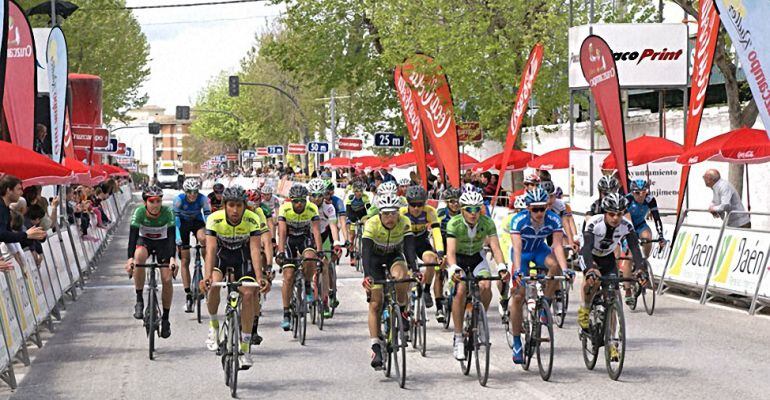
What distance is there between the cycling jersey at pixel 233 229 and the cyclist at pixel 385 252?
3.71ft

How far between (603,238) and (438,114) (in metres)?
17.3

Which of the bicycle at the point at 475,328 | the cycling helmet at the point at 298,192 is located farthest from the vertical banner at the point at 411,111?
the bicycle at the point at 475,328

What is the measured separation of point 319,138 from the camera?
84125 millimetres

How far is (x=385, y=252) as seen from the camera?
12.1 m

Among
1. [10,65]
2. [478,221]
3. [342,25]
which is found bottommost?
[478,221]

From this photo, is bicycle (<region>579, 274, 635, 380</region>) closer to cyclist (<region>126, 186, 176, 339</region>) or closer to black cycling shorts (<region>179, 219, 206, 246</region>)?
cyclist (<region>126, 186, 176, 339</region>)

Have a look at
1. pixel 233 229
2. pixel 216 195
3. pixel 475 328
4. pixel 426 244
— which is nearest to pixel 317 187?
pixel 426 244

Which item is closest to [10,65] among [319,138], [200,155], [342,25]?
[342,25]

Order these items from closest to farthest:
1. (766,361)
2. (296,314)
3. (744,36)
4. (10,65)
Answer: (766,361) < (296,314) < (744,36) < (10,65)

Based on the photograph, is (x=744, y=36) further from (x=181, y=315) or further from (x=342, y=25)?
(x=342, y=25)

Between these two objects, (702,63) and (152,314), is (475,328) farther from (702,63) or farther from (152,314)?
(702,63)

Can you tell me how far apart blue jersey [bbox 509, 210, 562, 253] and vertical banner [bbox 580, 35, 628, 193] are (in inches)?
374

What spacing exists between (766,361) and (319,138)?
238ft

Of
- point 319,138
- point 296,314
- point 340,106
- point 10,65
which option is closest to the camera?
point 296,314
